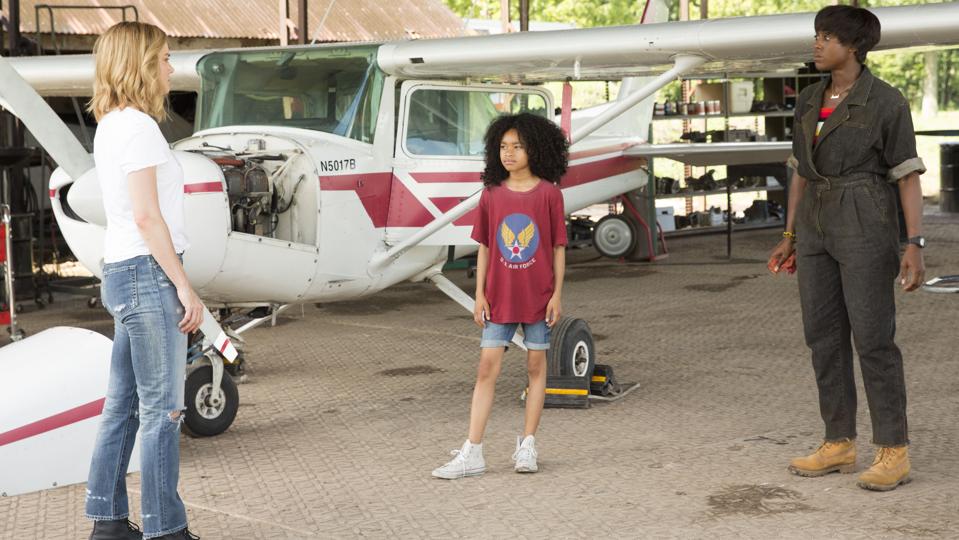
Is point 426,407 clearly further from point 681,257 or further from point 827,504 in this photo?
point 681,257

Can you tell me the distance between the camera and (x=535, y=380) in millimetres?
5289

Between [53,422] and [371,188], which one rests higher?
[371,188]

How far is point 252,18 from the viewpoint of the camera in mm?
17984

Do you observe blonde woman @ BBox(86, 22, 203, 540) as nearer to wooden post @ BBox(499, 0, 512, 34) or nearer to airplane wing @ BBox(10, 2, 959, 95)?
airplane wing @ BBox(10, 2, 959, 95)

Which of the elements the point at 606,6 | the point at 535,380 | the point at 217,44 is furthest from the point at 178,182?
the point at 606,6

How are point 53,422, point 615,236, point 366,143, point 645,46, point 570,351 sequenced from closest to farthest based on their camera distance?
point 53,422, point 570,351, point 645,46, point 366,143, point 615,236

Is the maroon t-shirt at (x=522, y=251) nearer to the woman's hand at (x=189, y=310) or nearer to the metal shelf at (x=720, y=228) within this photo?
the woman's hand at (x=189, y=310)

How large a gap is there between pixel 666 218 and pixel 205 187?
1257 cm

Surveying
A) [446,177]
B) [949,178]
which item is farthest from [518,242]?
[949,178]

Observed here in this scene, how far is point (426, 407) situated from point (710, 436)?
171cm

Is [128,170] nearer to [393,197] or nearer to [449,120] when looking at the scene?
[393,197]

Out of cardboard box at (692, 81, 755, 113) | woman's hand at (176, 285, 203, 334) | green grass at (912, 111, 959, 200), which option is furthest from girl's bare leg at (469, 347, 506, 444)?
cardboard box at (692, 81, 755, 113)

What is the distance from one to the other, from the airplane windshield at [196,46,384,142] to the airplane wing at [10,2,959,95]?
7.8 inches

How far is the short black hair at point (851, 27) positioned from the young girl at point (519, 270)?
1260 millimetres
